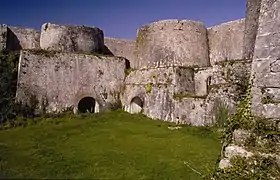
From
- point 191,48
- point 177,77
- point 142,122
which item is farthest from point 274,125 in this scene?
point 191,48

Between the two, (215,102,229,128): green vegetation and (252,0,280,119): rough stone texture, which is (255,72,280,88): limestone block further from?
(215,102,229,128): green vegetation

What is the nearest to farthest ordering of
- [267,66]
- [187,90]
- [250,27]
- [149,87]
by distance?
[267,66], [250,27], [187,90], [149,87]

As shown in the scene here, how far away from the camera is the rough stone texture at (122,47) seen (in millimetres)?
25484

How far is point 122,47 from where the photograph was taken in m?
25.6

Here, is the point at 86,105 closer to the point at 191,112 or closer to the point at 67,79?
the point at 67,79

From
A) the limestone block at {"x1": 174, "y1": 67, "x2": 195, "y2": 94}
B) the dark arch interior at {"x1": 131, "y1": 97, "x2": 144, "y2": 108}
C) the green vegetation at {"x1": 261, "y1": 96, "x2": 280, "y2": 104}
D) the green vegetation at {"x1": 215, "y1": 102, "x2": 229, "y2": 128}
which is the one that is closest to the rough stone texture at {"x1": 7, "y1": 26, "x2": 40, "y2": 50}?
the dark arch interior at {"x1": 131, "y1": 97, "x2": 144, "y2": 108}

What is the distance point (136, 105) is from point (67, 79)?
176 inches

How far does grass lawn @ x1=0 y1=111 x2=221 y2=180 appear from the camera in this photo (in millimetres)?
7457

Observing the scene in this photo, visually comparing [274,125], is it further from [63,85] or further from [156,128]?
[63,85]

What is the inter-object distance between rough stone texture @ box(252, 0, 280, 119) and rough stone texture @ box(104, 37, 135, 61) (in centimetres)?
2031

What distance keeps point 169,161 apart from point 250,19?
10613 mm

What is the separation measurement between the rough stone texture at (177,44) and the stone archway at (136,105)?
283cm

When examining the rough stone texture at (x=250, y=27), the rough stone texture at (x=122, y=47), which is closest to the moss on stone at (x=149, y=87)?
the rough stone texture at (x=250, y=27)

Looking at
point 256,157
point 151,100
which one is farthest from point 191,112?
point 256,157
